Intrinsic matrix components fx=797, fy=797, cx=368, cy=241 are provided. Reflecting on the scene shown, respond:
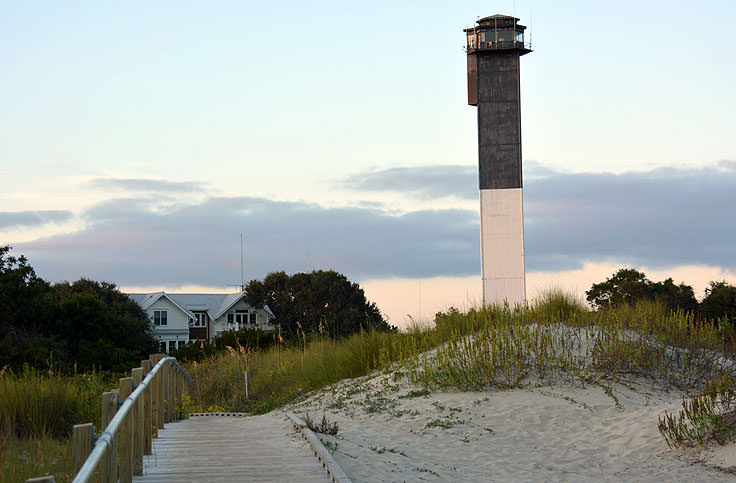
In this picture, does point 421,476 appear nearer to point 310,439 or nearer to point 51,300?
point 310,439

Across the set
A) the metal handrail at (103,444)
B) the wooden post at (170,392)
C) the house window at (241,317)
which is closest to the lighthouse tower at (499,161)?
the house window at (241,317)

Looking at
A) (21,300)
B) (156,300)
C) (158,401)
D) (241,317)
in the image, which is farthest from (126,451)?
(241,317)

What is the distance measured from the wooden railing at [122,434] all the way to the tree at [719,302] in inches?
970

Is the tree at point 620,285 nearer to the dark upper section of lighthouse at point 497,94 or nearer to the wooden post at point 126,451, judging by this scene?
the dark upper section of lighthouse at point 497,94

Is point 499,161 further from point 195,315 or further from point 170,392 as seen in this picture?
point 195,315

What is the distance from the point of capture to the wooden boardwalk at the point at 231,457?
22.8 ft

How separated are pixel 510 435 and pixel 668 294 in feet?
87.8

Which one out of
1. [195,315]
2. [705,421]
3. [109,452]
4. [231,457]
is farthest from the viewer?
[195,315]

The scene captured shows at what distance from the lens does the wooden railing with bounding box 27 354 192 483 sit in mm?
4617

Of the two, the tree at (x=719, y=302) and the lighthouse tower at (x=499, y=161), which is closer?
the tree at (x=719, y=302)

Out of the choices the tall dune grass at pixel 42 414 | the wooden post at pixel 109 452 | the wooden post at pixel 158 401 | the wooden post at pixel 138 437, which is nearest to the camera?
the wooden post at pixel 109 452

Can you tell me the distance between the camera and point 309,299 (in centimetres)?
5319

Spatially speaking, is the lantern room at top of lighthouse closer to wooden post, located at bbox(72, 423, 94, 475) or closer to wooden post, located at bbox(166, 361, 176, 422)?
wooden post, located at bbox(166, 361, 176, 422)

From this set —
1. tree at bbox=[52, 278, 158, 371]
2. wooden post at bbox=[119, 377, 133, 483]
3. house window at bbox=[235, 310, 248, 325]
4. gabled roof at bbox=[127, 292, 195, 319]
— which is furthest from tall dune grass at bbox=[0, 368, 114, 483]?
house window at bbox=[235, 310, 248, 325]
